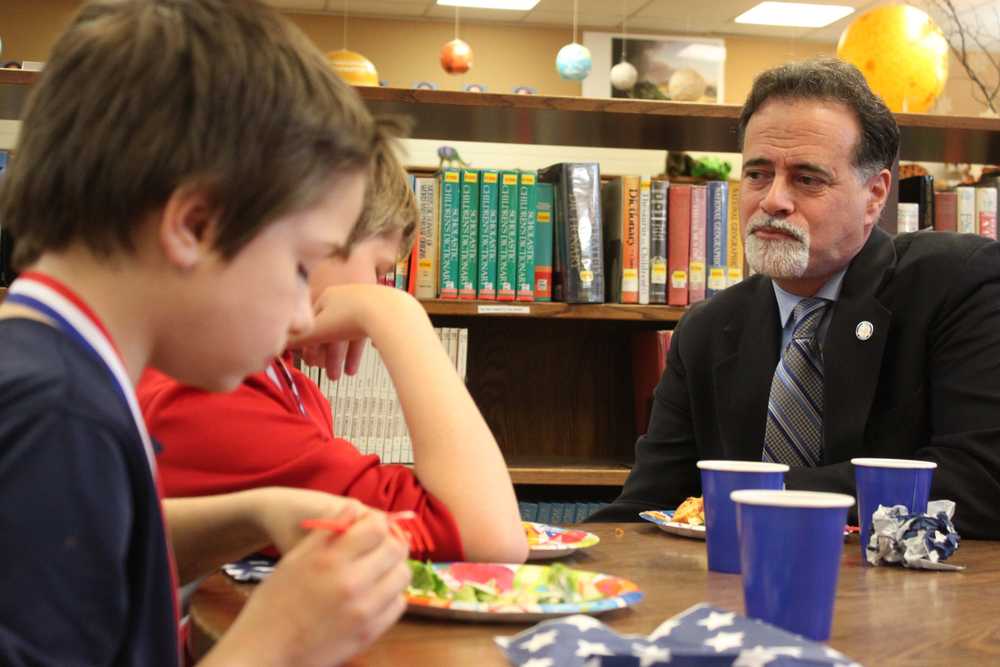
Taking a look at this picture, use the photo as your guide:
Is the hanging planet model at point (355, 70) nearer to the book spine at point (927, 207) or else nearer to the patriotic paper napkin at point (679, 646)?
the book spine at point (927, 207)

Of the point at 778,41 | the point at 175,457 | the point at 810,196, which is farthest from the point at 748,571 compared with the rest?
the point at 778,41

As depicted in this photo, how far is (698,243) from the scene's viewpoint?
9.27 ft

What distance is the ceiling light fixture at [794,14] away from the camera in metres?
7.17

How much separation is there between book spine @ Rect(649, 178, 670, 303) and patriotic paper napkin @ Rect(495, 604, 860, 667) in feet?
6.72

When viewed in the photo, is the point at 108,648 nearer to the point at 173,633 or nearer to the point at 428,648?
the point at 173,633

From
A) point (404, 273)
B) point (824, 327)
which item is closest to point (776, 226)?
point (824, 327)

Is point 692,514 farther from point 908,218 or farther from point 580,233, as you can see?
point 908,218

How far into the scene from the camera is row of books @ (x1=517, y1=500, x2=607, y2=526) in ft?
9.02

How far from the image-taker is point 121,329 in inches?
29.0

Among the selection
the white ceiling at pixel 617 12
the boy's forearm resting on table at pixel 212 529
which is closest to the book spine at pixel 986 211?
the boy's forearm resting on table at pixel 212 529

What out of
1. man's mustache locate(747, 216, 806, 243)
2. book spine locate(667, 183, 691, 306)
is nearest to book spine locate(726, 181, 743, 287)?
book spine locate(667, 183, 691, 306)

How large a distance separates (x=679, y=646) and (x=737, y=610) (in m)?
0.29

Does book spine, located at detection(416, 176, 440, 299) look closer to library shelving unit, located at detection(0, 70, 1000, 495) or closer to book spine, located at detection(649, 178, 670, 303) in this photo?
library shelving unit, located at detection(0, 70, 1000, 495)

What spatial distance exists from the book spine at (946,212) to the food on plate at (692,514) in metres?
1.75
